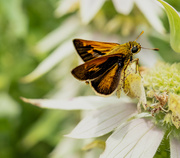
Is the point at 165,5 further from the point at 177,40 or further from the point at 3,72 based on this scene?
the point at 3,72

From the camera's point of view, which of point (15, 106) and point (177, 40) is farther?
point (15, 106)

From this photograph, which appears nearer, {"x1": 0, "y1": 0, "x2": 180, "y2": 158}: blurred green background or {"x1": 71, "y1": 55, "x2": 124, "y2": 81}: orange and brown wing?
{"x1": 71, "y1": 55, "x2": 124, "y2": 81}: orange and brown wing

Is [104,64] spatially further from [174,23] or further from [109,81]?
[174,23]

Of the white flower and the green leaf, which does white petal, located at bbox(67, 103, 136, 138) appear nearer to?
the white flower

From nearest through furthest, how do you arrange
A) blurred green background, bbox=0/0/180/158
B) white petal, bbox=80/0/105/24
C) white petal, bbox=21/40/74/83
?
white petal, bbox=80/0/105/24 < white petal, bbox=21/40/74/83 < blurred green background, bbox=0/0/180/158

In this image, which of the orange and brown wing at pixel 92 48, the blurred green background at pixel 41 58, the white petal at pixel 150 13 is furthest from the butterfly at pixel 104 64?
the blurred green background at pixel 41 58

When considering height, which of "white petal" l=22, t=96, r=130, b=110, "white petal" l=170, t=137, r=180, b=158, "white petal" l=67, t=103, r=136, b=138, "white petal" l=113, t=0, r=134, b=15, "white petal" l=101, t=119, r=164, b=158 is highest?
"white petal" l=113, t=0, r=134, b=15

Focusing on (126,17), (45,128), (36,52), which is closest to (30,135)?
(45,128)

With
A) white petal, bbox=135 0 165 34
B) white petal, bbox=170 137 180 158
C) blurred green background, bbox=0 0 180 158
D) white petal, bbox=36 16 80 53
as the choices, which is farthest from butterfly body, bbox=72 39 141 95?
white petal, bbox=36 16 80 53
